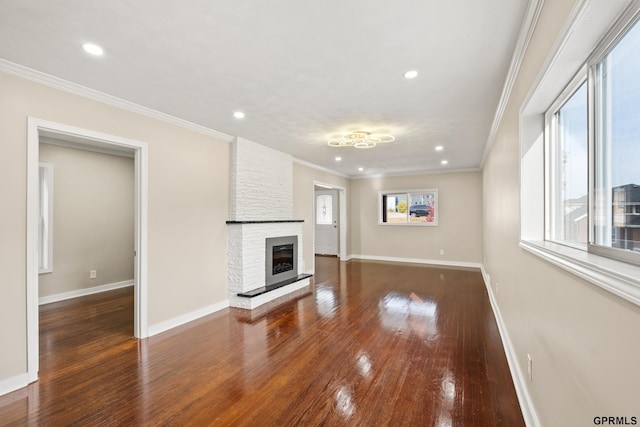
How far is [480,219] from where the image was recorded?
7.23m

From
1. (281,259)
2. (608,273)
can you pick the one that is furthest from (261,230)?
(608,273)

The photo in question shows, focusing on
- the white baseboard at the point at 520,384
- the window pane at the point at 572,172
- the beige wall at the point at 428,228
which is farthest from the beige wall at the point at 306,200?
the window pane at the point at 572,172

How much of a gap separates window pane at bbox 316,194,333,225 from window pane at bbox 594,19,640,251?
8187mm

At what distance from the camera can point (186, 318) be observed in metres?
3.76

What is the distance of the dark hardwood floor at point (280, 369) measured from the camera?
1.99m

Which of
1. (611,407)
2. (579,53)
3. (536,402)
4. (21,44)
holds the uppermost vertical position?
(21,44)

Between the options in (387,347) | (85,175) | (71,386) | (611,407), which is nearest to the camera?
(611,407)

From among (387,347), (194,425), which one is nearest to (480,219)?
(387,347)

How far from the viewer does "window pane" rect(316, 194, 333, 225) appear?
373 inches

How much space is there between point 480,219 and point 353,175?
3522 millimetres

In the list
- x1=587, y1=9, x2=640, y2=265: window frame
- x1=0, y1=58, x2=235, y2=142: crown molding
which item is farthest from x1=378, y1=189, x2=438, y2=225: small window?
x1=587, y1=9, x2=640, y2=265: window frame

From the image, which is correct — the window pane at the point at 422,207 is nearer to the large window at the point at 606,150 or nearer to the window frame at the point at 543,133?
the window frame at the point at 543,133

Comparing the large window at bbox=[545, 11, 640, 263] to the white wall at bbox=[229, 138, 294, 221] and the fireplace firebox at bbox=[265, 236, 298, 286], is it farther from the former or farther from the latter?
the fireplace firebox at bbox=[265, 236, 298, 286]

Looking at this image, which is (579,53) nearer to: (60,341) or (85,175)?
(60,341)
